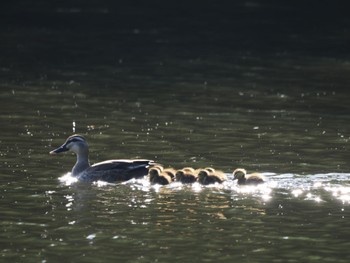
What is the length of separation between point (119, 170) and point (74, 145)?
143 cm

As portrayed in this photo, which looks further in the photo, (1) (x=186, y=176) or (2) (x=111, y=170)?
(2) (x=111, y=170)

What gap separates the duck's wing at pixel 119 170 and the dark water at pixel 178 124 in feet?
0.64

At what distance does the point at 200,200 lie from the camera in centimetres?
1759

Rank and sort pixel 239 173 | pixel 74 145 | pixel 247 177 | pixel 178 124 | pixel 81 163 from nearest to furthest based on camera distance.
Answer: pixel 247 177 < pixel 239 173 < pixel 81 163 < pixel 74 145 < pixel 178 124

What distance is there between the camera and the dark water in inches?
611

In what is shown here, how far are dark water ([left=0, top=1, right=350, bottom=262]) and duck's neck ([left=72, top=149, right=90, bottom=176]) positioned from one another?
207 mm

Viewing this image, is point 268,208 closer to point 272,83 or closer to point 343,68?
point 272,83

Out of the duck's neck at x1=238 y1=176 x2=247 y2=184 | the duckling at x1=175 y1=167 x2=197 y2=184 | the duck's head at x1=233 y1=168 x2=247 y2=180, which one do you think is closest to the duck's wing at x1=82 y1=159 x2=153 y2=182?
the duckling at x1=175 y1=167 x2=197 y2=184

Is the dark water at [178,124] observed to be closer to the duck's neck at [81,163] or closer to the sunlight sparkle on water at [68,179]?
the sunlight sparkle on water at [68,179]

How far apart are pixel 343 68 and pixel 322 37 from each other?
5.21 metres

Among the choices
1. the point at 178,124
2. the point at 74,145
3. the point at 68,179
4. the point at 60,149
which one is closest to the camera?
the point at 68,179

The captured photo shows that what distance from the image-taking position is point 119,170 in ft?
62.8

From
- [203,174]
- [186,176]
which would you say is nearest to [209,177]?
[203,174]

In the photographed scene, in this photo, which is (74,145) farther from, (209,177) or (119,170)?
(209,177)
